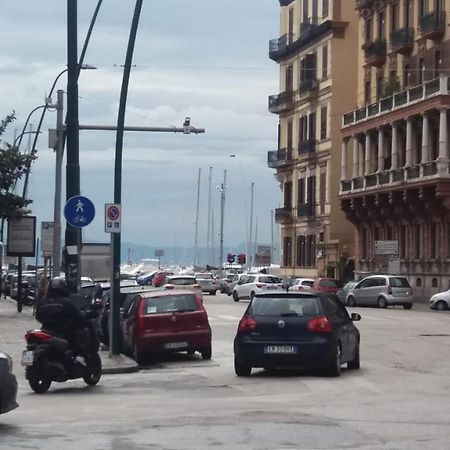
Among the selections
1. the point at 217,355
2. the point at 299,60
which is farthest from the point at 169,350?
the point at 299,60

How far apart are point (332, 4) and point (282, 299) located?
2478 inches

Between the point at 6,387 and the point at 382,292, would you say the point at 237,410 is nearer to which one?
the point at 6,387

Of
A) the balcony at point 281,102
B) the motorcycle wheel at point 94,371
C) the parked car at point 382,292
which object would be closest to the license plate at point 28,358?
the motorcycle wheel at point 94,371

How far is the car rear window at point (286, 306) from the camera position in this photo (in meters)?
21.3

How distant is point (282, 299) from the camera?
852 inches

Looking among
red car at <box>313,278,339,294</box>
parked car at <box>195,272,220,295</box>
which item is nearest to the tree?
red car at <box>313,278,339,294</box>

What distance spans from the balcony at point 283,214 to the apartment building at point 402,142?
12567mm

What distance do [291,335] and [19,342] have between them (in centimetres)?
1148

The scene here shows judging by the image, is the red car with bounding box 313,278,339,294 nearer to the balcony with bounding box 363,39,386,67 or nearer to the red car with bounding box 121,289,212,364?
the balcony with bounding box 363,39,386,67

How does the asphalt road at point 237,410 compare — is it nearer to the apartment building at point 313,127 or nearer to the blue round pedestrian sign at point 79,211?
the blue round pedestrian sign at point 79,211

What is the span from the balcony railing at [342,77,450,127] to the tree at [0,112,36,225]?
23.2m

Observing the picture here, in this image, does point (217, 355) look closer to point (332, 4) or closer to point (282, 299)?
point (282, 299)

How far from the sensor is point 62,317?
18.5 metres

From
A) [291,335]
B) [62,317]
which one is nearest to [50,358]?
[62,317]
